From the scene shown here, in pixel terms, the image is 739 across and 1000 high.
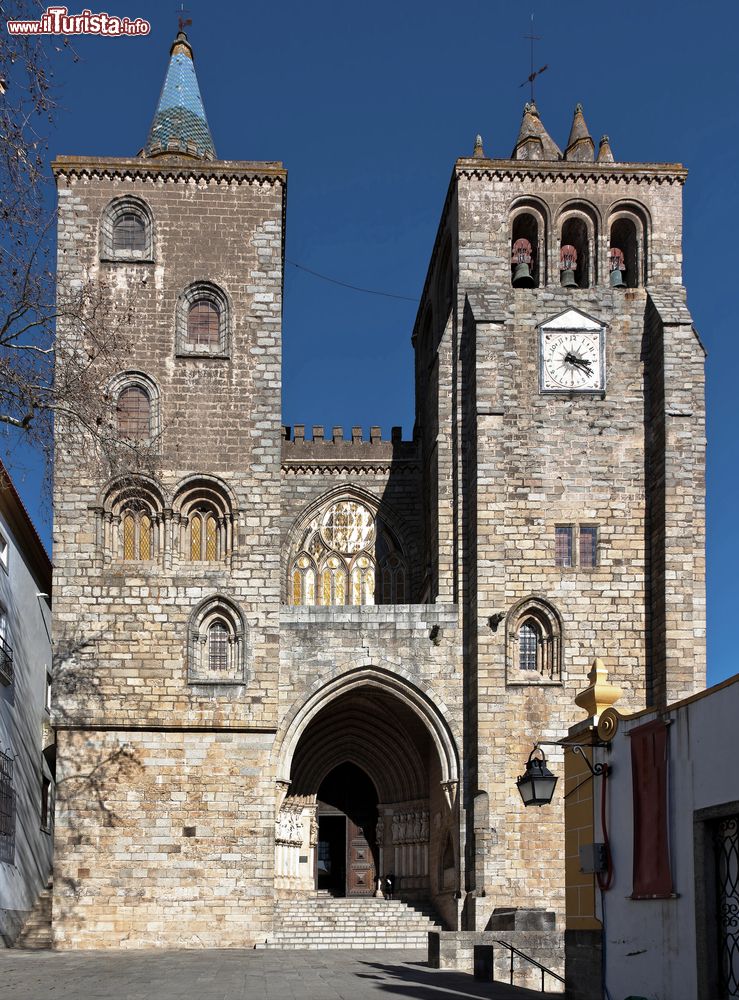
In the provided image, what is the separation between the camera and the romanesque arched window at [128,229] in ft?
82.4

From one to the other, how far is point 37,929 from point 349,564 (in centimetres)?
1009

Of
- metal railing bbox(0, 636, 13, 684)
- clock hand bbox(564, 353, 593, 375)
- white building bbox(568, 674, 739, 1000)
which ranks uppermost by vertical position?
clock hand bbox(564, 353, 593, 375)

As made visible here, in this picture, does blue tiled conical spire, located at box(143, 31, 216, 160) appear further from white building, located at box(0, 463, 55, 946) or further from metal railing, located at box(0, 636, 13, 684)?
metal railing, located at box(0, 636, 13, 684)

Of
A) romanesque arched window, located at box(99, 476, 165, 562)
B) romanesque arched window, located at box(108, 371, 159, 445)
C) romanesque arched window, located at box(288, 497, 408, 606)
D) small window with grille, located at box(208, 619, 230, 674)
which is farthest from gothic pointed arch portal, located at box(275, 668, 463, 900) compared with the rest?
romanesque arched window, located at box(108, 371, 159, 445)

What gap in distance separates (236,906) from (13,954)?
3.67 metres

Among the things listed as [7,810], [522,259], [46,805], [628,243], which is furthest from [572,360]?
[46,805]

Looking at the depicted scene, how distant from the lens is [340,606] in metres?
24.6

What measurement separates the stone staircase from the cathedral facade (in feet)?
2.32

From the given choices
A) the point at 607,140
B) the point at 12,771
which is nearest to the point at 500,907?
the point at 12,771

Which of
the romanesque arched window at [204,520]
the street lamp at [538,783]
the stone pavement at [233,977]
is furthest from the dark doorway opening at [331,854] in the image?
the street lamp at [538,783]

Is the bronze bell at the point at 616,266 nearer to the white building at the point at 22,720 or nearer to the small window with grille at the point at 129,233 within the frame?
the small window with grille at the point at 129,233

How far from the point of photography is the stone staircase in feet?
76.1

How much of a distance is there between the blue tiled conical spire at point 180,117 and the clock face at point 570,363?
29.8 feet

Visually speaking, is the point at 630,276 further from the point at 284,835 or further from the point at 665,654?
the point at 284,835
